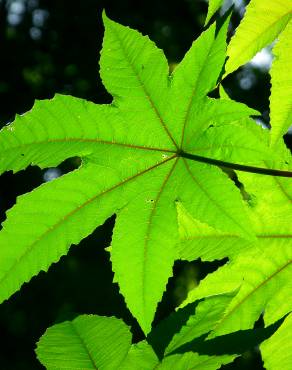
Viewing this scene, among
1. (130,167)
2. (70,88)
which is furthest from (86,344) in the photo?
(70,88)

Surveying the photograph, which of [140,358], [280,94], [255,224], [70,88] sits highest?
[70,88]

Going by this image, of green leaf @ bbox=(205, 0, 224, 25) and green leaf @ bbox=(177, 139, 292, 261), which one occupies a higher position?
green leaf @ bbox=(205, 0, 224, 25)

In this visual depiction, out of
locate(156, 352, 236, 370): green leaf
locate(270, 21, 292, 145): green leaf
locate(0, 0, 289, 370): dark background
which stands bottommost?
Answer: locate(156, 352, 236, 370): green leaf

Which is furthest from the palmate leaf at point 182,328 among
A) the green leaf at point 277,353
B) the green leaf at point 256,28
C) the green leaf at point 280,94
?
the green leaf at point 256,28

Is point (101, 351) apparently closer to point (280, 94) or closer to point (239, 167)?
point (239, 167)

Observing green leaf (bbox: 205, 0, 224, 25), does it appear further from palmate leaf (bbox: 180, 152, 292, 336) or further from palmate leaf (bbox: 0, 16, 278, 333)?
palmate leaf (bbox: 180, 152, 292, 336)

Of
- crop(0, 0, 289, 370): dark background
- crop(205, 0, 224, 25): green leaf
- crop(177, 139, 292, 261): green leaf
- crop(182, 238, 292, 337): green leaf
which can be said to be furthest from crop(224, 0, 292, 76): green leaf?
crop(0, 0, 289, 370): dark background

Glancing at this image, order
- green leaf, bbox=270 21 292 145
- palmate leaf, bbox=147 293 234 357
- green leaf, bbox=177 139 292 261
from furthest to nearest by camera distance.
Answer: green leaf, bbox=177 139 292 261 → green leaf, bbox=270 21 292 145 → palmate leaf, bbox=147 293 234 357
